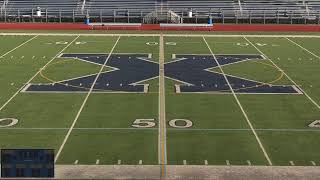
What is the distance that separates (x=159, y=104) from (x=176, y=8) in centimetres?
3029

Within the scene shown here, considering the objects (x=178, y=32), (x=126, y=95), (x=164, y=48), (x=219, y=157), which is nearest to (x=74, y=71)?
(x=126, y=95)

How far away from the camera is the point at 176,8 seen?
47719 mm

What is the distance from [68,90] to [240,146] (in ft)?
27.1

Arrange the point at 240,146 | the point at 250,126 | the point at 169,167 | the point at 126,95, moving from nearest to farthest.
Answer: the point at 169,167
the point at 240,146
the point at 250,126
the point at 126,95

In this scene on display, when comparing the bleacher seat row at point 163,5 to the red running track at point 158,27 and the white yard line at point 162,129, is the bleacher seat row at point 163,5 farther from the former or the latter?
the white yard line at point 162,129

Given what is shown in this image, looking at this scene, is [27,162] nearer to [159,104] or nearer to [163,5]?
[159,104]

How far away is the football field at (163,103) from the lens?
14102 mm

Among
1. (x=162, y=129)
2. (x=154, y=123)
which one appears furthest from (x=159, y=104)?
(x=162, y=129)

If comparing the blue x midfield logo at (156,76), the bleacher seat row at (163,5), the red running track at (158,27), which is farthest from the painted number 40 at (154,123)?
the bleacher seat row at (163,5)

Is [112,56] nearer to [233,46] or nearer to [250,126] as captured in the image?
[233,46]

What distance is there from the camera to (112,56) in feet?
90.7

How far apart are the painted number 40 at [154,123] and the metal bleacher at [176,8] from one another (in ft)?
94.4

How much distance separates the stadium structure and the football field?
4 cm

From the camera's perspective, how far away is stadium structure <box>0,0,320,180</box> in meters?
12.9
